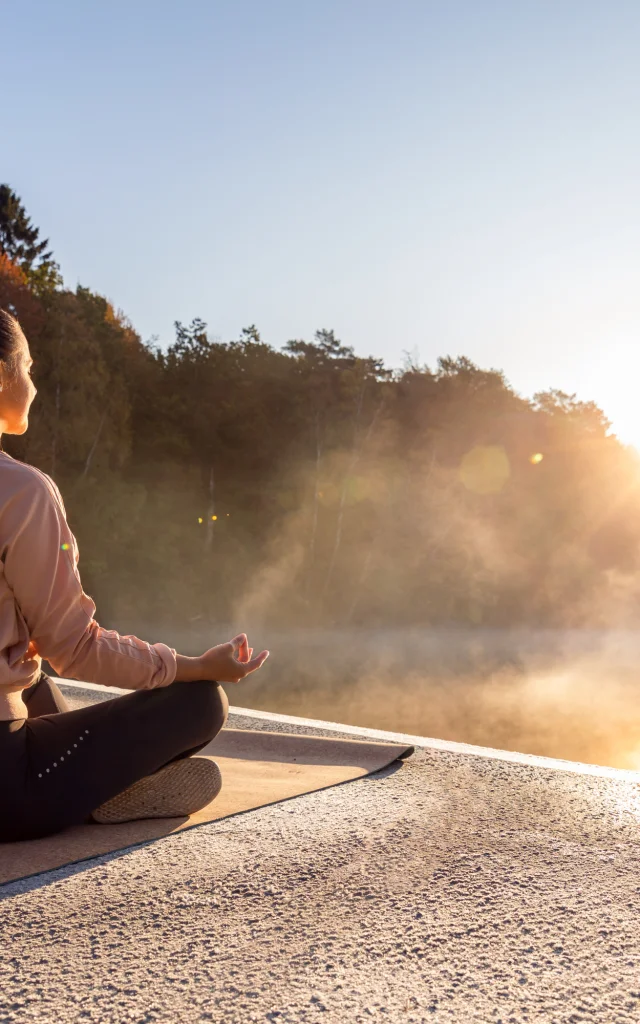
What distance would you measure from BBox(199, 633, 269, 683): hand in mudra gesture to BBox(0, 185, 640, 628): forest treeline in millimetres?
13746

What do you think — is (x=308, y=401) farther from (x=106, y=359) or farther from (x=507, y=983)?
(x=507, y=983)

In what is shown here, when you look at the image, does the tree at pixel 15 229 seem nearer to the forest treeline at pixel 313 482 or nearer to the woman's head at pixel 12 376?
the forest treeline at pixel 313 482

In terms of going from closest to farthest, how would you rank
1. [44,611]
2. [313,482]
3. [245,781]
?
1. [44,611]
2. [245,781]
3. [313,482]

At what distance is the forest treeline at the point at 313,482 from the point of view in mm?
16312

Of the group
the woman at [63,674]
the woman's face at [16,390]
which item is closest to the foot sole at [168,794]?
the woman at [63,674]

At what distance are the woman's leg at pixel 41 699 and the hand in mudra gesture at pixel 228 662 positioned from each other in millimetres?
400

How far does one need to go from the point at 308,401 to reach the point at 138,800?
17.7 m

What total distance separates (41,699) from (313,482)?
17.9 metres

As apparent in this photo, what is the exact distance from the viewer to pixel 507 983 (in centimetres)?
118

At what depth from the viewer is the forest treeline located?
53.5ft

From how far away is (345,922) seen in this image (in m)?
1.37

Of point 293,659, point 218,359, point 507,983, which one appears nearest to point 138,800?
point 507,983

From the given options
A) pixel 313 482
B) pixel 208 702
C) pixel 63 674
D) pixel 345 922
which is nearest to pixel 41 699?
pixel 63 674

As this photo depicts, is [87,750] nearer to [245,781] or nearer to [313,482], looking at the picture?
[245,781]
